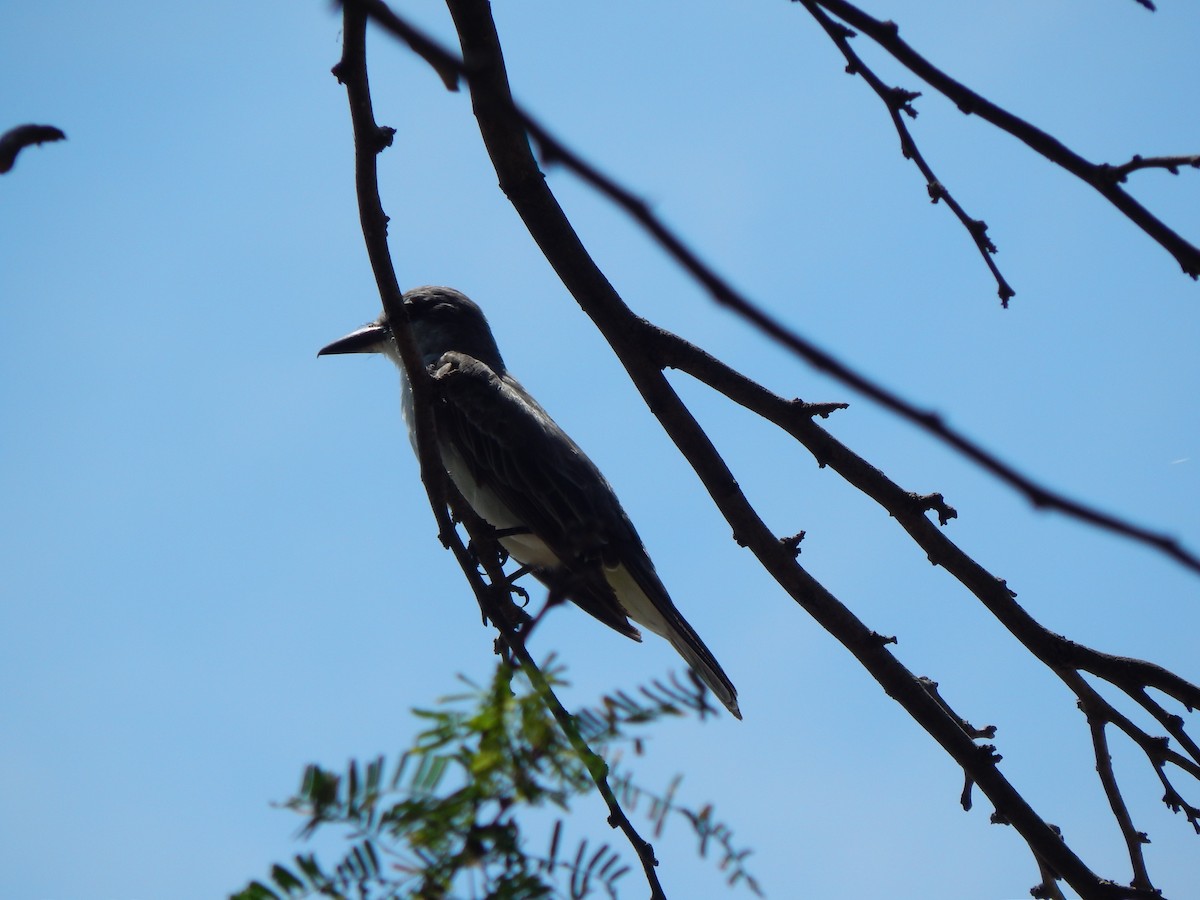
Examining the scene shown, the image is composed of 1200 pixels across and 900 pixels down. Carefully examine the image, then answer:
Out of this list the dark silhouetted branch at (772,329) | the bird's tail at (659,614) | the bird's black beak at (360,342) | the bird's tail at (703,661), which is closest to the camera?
the dark silhouetted branch at (772,329)

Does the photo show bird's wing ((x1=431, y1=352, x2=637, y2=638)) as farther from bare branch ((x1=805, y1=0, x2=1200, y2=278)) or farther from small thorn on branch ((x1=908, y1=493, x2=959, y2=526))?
bare branch ((x1=805, y1=0, x2=1200, y2=278))

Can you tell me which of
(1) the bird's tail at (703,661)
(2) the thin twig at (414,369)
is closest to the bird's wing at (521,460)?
(1) the bird's tail at (703,661)

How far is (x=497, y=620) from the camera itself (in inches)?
157

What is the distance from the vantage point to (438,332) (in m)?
→ 8.27

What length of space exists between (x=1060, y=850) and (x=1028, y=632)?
2.41ft

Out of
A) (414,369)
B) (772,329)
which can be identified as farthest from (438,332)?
(772,329)

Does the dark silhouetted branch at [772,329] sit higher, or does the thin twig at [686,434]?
the thin twig at [686,434]

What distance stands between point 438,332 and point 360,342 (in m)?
0.57

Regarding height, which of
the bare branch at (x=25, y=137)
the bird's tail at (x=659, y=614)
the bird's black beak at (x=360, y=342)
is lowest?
the bare branch at (x=25, y=137)

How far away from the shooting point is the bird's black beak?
26.3ft

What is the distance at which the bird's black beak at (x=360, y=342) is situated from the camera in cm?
801

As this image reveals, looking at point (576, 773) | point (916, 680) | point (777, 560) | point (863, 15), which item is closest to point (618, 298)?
point (777, 560)

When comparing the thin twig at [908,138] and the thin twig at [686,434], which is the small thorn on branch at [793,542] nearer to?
the thin twig at [686,434]

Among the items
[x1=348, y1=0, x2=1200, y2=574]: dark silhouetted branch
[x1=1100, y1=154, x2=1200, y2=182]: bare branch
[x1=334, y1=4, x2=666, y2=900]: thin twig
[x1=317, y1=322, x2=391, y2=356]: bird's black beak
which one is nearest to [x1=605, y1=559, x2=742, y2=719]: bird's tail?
[x1=334, y1=4, x2=666, y2=900]: thin twig
